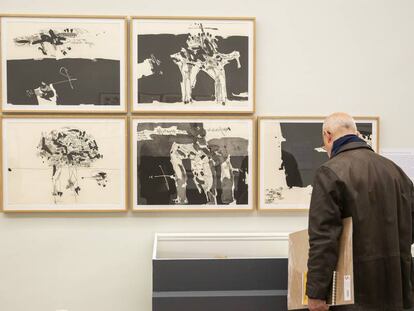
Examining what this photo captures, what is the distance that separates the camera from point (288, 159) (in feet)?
8.96

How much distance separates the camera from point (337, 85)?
2.76 metres

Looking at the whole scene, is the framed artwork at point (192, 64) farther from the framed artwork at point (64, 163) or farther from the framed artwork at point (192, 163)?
the framed artwork at point (64, 163)

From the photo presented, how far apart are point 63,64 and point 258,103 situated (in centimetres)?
121

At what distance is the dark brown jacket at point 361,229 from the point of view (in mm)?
1853

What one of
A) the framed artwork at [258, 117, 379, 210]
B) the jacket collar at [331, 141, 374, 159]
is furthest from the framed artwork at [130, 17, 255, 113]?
the jacket collar at [331, 141, 374, 159]

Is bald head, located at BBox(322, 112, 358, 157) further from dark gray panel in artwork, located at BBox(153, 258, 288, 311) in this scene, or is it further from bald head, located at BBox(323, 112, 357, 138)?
dark gray panel in artwork, located at BBox(153, 258, 288, 311)

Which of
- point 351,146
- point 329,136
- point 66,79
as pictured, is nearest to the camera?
point 351,146

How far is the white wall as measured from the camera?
267cm

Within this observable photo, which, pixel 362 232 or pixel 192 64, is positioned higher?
pixel 192 64

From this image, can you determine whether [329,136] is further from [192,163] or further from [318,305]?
[192,163]

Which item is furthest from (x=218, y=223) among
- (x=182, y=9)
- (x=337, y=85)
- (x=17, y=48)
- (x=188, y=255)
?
(x=17, y=48)

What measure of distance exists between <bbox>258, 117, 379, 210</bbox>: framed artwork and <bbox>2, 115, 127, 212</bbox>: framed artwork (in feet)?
2.84

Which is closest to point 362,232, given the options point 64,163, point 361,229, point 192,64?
point 361,229

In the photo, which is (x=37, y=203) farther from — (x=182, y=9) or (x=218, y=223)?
(x=182, y=9)
